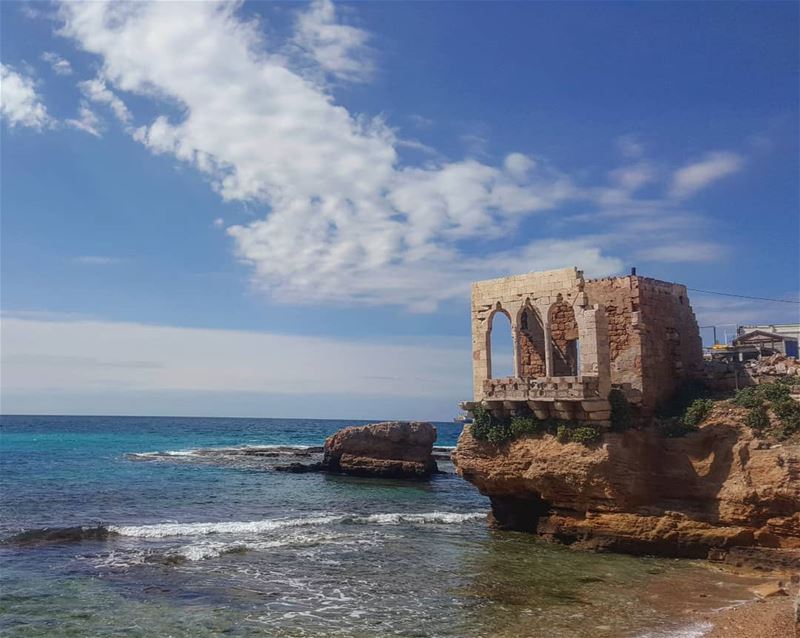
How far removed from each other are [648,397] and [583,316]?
2990 millimetres

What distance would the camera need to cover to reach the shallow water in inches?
476

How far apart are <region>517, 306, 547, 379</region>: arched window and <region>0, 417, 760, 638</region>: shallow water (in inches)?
201

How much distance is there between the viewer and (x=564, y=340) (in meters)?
20.4

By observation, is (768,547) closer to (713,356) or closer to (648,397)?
(648,397)

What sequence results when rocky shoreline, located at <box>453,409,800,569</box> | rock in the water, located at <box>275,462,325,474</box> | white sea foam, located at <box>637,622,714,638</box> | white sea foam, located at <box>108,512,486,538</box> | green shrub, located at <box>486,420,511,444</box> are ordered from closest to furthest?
1. white sea foam, located at <box>637,622,714,638</box>
2. rocky shoreline, located at <box>453,409,800,569</box>
3. green shrub, located at <box>486,420,511,444</box>
4. white sea foam, located at <box>108,512,486,538</box>
5. rock in the water, located at <box>275,462,325,474</box>

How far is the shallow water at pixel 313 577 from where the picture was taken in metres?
12.1

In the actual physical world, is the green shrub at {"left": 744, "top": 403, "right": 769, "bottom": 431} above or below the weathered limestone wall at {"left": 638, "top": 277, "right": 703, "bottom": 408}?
below

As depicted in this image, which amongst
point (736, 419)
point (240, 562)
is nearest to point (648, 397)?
point (736, 419)

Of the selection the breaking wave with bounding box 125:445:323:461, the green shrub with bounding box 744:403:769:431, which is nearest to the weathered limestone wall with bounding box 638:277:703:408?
the green shrub with bounding box 744:403:769:431

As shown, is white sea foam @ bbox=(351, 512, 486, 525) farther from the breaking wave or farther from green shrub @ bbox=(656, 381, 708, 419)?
the breaking wave

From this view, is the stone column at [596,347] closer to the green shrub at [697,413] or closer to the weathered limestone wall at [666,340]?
the weathered limestone wall at [666,340]

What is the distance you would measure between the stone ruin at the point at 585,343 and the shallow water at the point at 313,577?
4132mm

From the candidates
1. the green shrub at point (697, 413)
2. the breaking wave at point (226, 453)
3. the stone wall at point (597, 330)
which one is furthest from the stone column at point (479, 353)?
the breaking wave at point (226, 453)

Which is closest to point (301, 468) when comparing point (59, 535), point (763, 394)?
point (59, 535)
